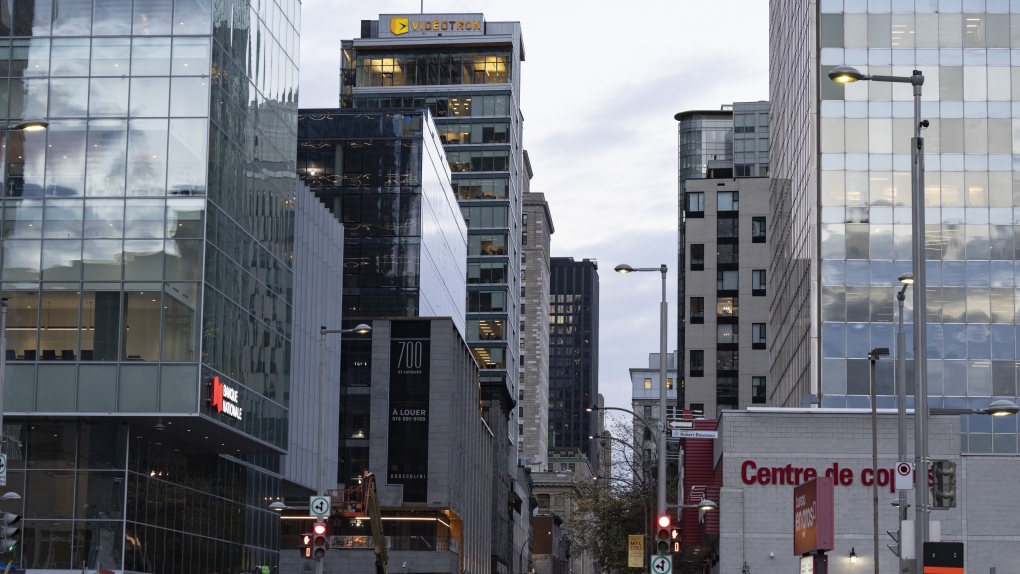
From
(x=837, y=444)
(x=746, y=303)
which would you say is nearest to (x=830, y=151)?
(x=837, y=444)

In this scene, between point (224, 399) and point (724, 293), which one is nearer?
point (224, 399)

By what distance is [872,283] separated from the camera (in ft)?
259

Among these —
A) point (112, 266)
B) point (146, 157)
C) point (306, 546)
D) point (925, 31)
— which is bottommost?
point (306, 546)

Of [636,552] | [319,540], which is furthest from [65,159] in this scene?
[636,552]

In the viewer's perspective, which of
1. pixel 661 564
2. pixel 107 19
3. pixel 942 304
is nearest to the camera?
pixel 661 564

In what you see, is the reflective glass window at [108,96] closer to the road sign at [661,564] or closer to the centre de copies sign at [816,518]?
the road sign at [661,564]

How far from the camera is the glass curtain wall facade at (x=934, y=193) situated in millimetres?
78312

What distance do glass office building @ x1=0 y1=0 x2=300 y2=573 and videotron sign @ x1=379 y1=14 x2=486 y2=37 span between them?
10368 centimetres

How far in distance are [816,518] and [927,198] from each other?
5516 centimetres

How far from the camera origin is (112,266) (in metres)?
46.5

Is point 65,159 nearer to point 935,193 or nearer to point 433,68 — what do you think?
point 935,193

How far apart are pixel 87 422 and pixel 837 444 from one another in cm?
2706

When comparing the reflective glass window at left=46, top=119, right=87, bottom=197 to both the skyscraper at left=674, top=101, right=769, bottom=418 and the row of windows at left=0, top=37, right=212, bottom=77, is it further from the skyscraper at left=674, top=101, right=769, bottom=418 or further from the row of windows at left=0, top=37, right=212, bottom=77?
the skyscraper at left=674, top=101, right=769, bottom=418


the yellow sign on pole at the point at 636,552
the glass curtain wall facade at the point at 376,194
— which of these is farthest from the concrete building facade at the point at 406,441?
the yellow sign on pole at the point at 636,552
